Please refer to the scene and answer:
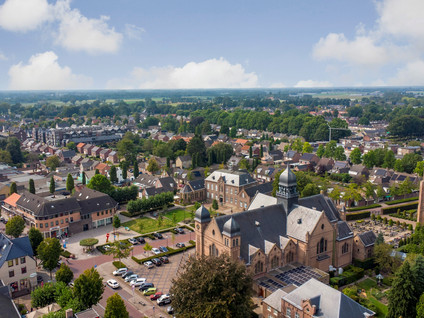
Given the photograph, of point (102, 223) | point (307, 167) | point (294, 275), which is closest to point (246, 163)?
point (307, 167)

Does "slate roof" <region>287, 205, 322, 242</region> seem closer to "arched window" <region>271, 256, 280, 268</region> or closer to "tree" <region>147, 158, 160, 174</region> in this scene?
"arched window" <region>271, 256, 280, 268</region>

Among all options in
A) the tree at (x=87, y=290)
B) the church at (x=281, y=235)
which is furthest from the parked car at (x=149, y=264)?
the tree at (x=87, y=290)

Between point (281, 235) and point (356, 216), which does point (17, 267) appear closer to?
point (281, 235)

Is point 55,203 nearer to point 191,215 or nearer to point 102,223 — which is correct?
point 102,223

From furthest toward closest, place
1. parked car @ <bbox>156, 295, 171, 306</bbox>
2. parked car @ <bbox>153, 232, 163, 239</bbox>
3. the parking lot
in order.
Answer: parked car @ <bbox>153, 232, 163, 239</bbox> → parked car @ <bbox>156, 295, 171, 306</bbox> → the parking lot

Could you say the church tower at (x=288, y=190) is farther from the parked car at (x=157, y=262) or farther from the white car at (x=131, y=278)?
the white car at (x=131, y=278)

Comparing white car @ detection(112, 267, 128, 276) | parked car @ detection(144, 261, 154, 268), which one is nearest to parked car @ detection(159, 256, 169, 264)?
parked car @ detection(144, 261, 154, 268)

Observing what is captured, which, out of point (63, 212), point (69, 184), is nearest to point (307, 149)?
point (69, 184)
